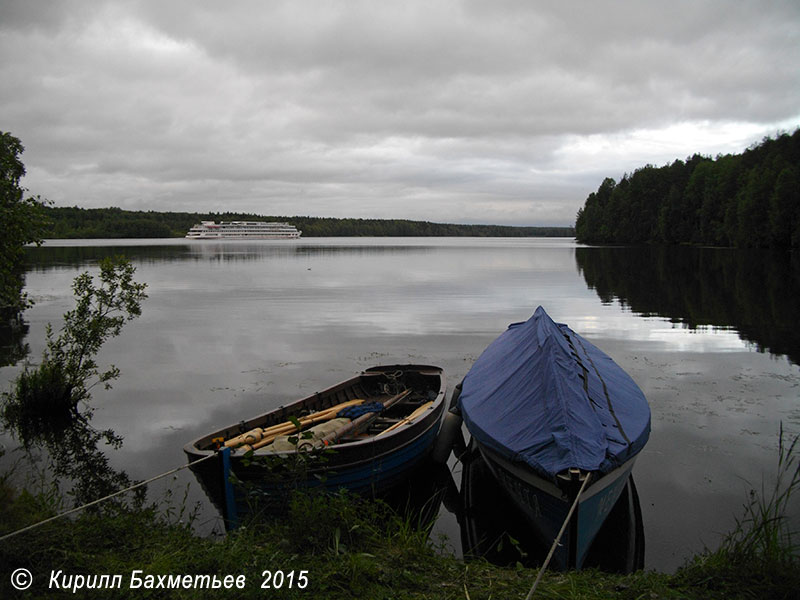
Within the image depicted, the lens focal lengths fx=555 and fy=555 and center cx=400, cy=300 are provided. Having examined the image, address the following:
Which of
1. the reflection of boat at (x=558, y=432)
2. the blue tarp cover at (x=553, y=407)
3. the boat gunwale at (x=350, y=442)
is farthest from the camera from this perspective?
the boat gunwale at (x=350, y=442)

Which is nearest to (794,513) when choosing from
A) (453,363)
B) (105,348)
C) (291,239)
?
(453,363)

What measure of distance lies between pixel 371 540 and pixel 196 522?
128 inches

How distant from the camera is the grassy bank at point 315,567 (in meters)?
4.73

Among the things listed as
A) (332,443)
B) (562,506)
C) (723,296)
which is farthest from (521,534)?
(723,296)

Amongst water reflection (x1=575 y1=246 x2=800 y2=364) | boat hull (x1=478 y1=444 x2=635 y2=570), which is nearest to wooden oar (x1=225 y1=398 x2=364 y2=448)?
boat hull (x1=478 y1=444 x2=635 y2=570)

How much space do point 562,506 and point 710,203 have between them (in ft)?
351

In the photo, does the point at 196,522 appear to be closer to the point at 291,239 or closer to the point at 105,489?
the point at 105,489

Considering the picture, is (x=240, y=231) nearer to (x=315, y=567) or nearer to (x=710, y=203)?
(x=710, y=203)

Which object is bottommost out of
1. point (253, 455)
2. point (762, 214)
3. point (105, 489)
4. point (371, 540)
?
point (105, 489)

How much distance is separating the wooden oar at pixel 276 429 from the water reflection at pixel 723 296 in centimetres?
1464

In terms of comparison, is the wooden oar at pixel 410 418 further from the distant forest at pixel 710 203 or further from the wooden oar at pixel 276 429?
the distant forest at pixel 710 203

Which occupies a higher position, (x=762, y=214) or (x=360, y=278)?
(x=762, y=214)

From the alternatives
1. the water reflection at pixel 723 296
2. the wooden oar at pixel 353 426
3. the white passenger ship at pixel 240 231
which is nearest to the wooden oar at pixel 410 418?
the wooden oar at pixel 353 426

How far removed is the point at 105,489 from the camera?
9.07 meters
